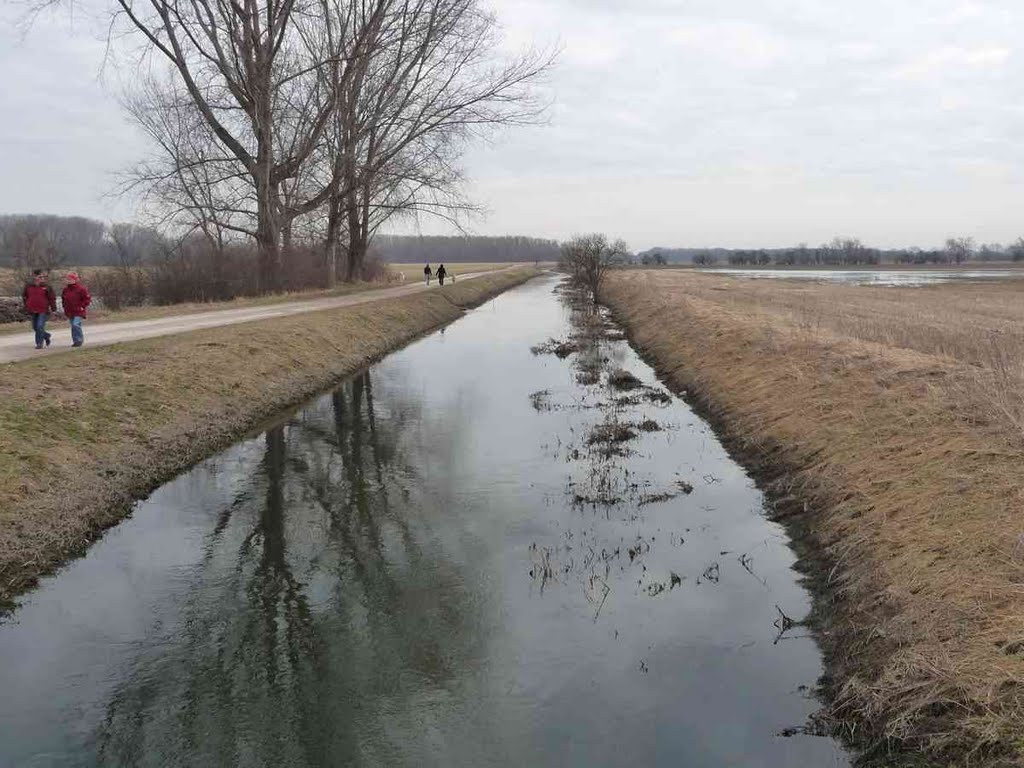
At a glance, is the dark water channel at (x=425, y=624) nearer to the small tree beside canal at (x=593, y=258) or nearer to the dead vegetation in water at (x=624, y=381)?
the dead vegetation in water at (x=624, y=381)

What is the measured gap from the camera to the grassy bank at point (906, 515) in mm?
4527

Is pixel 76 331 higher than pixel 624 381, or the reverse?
pixel 76 331

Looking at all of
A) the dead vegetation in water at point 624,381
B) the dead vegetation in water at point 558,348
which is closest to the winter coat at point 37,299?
the dead vegetation in water at point 624,381

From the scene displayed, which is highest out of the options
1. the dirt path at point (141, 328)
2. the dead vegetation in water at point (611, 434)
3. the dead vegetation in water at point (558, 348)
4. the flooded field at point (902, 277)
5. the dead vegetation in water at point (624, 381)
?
the dirt path at point (141, 328)

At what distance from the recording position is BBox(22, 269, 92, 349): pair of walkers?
562 inches

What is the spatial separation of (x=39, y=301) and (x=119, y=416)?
5.15 m

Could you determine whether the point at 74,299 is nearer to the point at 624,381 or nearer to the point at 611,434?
the point at 611,434

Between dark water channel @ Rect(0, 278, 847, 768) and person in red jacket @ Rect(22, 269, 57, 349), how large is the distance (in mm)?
5847

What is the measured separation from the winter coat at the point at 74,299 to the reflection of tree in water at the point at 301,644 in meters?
7.90

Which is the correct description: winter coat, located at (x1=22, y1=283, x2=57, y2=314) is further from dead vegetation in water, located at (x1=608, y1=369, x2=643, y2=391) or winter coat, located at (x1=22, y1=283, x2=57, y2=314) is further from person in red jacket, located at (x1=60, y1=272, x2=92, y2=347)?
dead vegetation in water, located at (x1=608, y1=369, x2=643, y2=391)

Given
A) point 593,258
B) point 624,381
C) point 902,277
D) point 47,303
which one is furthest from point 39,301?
point 902,277

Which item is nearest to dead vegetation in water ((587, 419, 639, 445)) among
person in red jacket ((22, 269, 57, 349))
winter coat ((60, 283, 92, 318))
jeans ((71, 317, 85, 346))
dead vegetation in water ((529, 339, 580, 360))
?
dead vegetation in water ((529, 339, 580, 360))

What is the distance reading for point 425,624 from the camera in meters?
6.30

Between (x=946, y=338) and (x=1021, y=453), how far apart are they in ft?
33.8
